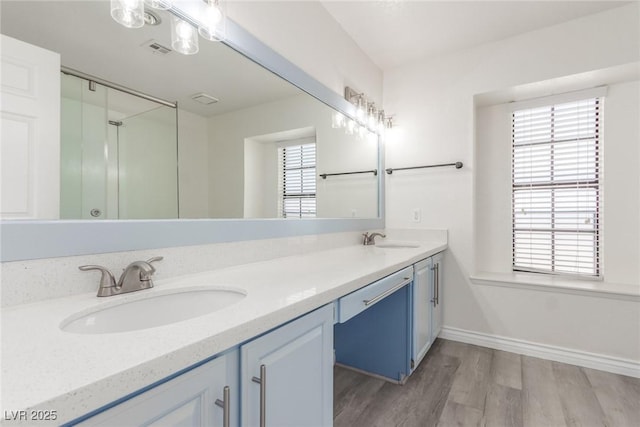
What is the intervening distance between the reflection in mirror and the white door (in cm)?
1

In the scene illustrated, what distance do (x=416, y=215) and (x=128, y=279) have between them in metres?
2.34

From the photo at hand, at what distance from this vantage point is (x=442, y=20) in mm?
2193

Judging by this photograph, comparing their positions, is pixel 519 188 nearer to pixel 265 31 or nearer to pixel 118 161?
pixel 265 31

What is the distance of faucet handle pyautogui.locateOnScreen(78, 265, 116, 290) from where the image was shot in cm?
85

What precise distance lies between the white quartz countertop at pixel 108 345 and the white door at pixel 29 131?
270mm

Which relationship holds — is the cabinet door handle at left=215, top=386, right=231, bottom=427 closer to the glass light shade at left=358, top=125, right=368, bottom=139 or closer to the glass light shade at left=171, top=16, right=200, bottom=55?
the glass light shade at left=171, top=16, right=200, bottom=55

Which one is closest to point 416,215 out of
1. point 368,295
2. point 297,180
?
Result: point 297,180

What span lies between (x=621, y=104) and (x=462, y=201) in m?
1.27

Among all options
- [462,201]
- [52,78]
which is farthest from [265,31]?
[462,201]

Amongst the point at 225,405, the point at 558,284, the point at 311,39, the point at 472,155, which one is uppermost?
the point at 311,39

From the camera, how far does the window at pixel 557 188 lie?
2.33 metres

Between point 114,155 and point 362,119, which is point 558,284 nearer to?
point 362,119

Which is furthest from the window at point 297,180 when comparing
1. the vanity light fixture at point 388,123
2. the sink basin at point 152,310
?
the vanity light fixture at point 388,123

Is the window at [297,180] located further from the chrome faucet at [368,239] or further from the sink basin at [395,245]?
the sink basin at [395,245]
